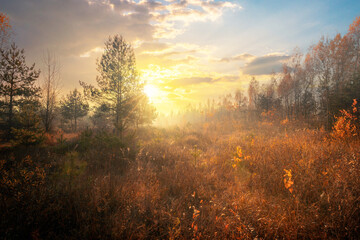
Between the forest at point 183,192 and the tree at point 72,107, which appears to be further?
the tree at point 72,107

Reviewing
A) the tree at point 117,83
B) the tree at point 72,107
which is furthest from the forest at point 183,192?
the tree at point 72,107

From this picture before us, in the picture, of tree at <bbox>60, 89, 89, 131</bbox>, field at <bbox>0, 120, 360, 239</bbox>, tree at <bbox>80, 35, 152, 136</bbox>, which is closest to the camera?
field at <bbox>0, 120, 360, 239</bbox>

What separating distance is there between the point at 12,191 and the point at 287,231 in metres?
5.01

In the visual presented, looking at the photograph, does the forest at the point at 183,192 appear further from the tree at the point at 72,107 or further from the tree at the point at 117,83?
the tree at the point at 72,107

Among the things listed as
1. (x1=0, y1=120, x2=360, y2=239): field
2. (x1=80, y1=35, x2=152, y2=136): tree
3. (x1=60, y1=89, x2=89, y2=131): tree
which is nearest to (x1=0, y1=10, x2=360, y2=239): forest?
(x1=0, y1=120, x2=360, y2=239): field

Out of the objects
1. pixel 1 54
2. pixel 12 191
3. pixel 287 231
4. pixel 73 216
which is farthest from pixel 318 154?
pixel 1 54

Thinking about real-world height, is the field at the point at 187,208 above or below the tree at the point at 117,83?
below

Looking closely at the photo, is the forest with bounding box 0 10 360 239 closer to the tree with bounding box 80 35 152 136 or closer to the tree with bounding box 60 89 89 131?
the tree with bounding box 80 35 152 136

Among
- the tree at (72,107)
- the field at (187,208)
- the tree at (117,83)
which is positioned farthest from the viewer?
the tree at (72,107)

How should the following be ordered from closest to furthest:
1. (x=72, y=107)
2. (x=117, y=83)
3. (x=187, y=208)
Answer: (x=187, y=208) < (x=117, y=83) < (x=72, y=107)

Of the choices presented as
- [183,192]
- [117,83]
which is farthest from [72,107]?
[183,192]

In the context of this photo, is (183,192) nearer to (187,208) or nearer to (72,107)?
(187,208)

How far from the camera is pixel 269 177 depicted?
4188 millimetres

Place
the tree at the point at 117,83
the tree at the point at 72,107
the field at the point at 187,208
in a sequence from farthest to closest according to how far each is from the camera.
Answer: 1. the tree at the point at 72,107
2. the tree at the point at 117,83
3. the field at the point at 187,208
